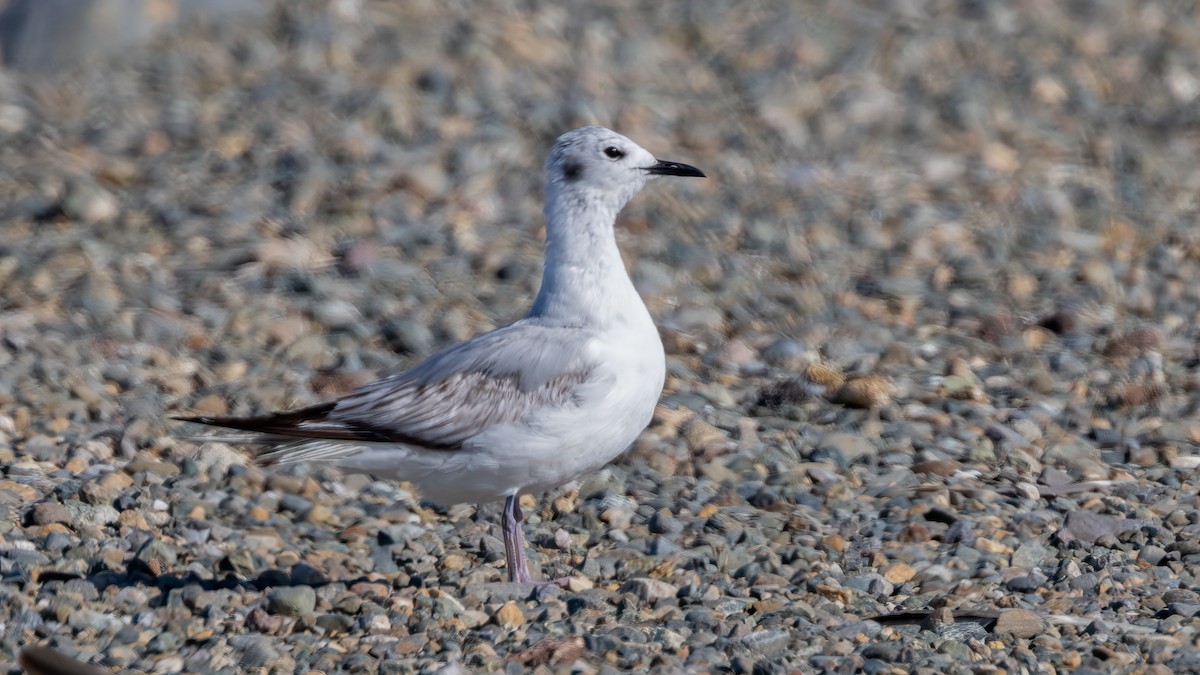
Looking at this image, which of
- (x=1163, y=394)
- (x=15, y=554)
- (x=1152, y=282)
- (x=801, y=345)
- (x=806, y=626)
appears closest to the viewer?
(x=806, y=626)

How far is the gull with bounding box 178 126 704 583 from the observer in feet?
19.1

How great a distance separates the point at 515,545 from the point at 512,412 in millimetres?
477

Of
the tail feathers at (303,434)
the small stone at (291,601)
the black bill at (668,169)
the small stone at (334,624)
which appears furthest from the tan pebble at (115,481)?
the black bill at (668,169)

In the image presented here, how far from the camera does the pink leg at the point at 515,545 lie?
5980mm

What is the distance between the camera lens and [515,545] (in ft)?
19.7

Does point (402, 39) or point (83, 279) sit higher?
point (402, 39)

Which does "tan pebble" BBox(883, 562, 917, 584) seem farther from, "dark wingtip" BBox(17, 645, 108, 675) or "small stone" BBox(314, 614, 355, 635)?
"dark wingtip" BBox(17, 645, 108, 675)

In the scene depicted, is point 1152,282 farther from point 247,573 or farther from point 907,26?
point 247,573

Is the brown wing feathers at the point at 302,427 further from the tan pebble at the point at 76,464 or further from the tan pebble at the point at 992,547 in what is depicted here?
the tan pebble at the point at 992,547

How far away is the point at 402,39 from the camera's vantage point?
1216cm

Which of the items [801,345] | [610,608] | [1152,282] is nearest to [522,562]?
[610,608]

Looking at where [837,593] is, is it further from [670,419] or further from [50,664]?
[50,664]

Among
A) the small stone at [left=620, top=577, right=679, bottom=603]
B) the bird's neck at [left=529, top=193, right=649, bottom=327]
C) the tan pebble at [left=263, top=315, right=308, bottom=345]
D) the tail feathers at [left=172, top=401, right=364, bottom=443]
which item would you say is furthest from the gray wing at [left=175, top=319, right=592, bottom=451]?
the tan pebble at [left=263, top=315, right=308, bottom=345]

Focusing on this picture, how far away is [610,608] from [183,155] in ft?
19.8
